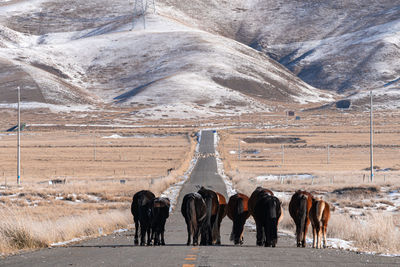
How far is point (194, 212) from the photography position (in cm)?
1417

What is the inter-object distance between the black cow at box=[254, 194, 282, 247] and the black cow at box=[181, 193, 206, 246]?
4.13 feet

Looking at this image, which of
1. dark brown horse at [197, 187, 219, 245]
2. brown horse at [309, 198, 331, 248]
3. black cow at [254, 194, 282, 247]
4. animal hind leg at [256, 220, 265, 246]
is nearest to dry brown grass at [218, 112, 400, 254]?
brown horse at [309, 198, 331, 248]

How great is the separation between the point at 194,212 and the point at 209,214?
0.48 metres

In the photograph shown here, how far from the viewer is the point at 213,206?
14555 mm

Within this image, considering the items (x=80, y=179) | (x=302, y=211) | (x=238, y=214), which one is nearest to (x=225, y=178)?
(x=80, y=179)

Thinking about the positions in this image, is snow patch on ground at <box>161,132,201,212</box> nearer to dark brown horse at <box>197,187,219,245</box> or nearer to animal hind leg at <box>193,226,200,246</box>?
dark brown horse at <box>197,187,219,245</box>

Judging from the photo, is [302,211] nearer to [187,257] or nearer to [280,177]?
[187,257]

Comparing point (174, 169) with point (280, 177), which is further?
point (174, 169)

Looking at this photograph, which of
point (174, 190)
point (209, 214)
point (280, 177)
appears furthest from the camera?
point (280, 177)

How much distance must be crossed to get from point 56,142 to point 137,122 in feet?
169

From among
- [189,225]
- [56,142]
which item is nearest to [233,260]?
[189,225]

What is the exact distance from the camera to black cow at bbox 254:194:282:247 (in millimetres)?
13883

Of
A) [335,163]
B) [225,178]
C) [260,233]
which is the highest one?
[335,163]

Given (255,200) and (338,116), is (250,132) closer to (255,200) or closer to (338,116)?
(338,116)
